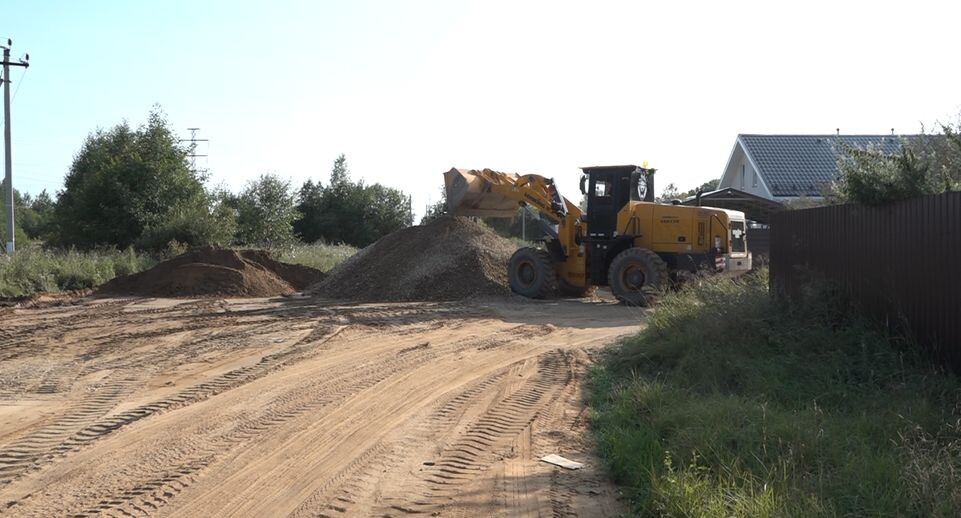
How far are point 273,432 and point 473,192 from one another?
14.5 meters

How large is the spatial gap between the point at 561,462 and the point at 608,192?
14.2 m

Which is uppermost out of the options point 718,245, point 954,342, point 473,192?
point 473,192

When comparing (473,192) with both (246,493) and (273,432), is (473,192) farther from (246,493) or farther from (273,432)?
(246,493)

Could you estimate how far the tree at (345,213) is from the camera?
59594mm

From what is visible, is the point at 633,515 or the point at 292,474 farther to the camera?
the point at 292,474

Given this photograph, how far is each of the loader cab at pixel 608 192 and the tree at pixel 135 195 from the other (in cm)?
2227

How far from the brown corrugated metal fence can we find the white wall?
23994 millimetres

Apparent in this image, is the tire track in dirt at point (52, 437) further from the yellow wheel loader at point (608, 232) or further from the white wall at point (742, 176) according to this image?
the white wall at point (742, 176)

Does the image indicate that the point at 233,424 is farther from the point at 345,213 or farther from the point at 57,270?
the point at 345,213

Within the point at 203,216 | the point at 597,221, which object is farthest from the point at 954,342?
the point at 203,216

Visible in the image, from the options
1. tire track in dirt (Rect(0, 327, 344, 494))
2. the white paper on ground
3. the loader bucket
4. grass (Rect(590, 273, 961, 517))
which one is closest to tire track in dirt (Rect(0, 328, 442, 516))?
tire track in dirt (Rect(0, 327, 344, 494))

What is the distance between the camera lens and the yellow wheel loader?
1948 cm

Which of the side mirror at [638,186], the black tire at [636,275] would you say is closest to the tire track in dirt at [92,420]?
the black tire at [636,275]

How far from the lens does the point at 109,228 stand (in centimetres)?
3762
